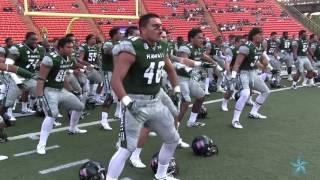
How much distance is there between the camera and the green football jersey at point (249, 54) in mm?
8031

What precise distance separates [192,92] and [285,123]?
222 cm

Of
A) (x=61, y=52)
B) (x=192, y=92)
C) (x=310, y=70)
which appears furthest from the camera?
(x=310, y=70)

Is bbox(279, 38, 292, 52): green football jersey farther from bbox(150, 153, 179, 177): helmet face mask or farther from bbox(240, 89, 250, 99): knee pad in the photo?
bbox(150, 153, 179, 177): helmet face mask

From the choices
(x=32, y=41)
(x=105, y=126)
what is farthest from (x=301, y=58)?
(x=32, y=41)

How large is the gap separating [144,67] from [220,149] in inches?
103

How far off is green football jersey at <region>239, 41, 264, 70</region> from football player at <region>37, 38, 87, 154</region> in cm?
332

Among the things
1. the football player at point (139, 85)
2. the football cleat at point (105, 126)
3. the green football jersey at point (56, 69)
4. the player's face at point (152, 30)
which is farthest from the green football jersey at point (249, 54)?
the player's face at point (152, 30)

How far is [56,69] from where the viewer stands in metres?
6.49

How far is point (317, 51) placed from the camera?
1410cm

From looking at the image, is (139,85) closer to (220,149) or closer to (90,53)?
(220,149)

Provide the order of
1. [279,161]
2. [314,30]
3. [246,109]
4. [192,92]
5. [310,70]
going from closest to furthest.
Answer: [279,161], [192,92], [246,109], [310,70], [314,30]

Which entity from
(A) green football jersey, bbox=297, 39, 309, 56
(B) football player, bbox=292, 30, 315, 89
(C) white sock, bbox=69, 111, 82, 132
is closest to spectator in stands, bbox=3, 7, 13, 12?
(B) football player, bbox=292, 30, 315, 89

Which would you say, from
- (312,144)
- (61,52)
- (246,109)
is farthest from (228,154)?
(246,109)

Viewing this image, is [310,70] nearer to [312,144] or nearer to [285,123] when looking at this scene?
[285,123]
